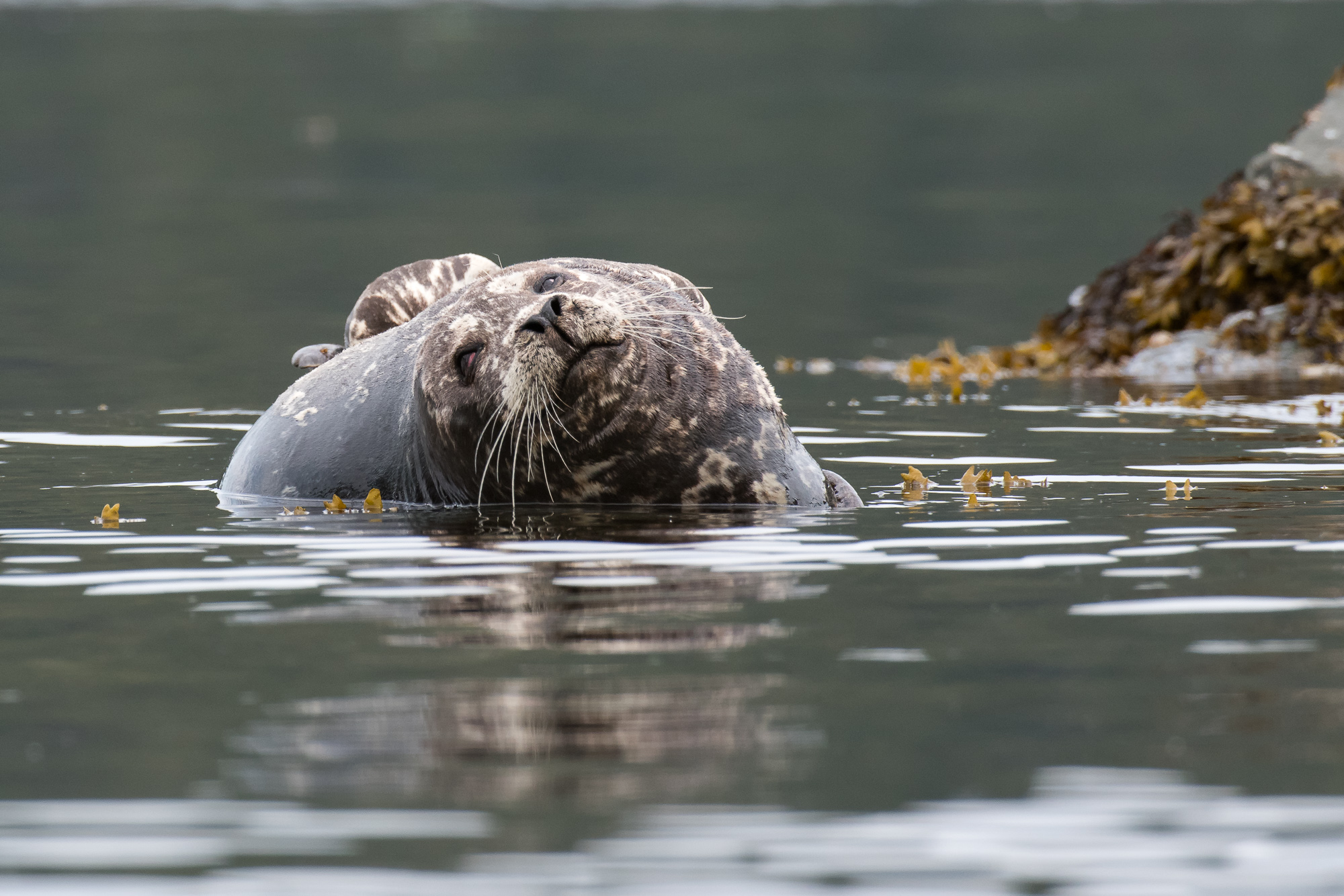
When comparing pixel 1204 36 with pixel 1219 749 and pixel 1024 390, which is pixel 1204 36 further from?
pixel 1219 749

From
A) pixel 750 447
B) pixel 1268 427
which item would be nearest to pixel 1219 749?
pixel 750 447

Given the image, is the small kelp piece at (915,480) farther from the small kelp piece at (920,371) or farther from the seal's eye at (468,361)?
the small kelp piece at (920,371)

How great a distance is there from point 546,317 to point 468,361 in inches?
25.9

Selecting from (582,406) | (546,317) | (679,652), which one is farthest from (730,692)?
(582,406)

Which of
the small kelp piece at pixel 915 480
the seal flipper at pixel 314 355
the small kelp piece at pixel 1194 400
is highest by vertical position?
the seal flipper at pixel 314 355

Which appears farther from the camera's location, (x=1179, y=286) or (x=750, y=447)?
(x=1179, y=286)

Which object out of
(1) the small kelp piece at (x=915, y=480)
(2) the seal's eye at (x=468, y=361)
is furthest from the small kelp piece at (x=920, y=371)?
(2) the seal's eye at (x=468, y=361)

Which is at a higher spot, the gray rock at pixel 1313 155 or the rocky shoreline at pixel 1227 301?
the gray rock at pixel 1313 155

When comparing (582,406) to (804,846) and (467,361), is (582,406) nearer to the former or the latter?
(467,361)

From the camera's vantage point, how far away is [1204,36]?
80438 millimetres

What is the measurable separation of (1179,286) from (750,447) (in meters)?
7.81

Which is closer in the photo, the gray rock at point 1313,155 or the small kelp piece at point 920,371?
the small kelp piece at point 920,371

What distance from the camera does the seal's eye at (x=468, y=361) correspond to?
841 cm

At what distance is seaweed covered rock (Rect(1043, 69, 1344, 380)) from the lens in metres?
14.6
